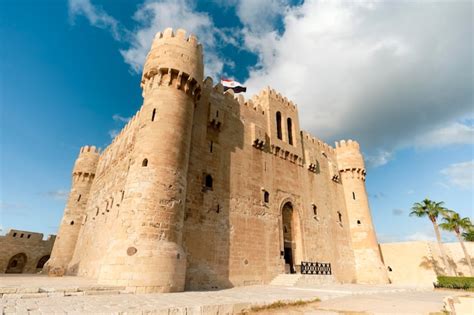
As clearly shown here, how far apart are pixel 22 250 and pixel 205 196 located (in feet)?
86.0

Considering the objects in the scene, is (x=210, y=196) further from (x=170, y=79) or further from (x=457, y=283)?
(x=457, y=283)

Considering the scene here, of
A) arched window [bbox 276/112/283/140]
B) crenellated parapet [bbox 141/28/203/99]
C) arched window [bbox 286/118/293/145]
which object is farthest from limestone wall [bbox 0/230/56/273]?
arched window [bbox 286/118/293/145]

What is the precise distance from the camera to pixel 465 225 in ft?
74.8

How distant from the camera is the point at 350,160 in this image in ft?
86.6

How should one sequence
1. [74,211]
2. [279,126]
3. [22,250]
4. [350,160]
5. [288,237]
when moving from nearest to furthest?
[288,237] < [279,126] < [74,211] < [350,160] < [22,250]

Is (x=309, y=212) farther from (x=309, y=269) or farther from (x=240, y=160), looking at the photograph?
(x=240, y=160)

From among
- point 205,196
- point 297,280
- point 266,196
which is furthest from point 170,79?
point 297,280

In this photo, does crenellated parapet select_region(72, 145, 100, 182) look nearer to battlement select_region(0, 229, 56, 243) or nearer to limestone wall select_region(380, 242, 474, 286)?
battlement select_region(0, 229, 56, 243)

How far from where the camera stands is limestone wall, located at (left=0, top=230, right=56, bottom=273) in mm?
26297

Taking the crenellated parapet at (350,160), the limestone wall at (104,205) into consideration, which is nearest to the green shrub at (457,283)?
the crenellated parapet at (350,160)

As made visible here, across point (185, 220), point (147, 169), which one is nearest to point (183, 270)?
point (185, 220)

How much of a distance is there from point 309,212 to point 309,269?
15.9 feet

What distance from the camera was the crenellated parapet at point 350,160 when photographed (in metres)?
26.1

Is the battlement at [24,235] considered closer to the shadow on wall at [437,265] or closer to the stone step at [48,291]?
the stone step at [48,291]
